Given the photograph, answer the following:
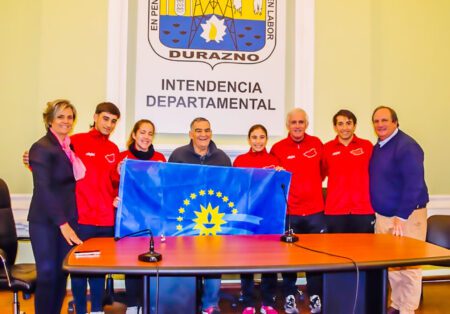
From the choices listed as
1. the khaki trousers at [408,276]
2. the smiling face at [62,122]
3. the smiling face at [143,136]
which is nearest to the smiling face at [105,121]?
the smiling face at [143,136]

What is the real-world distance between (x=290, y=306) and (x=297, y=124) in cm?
162

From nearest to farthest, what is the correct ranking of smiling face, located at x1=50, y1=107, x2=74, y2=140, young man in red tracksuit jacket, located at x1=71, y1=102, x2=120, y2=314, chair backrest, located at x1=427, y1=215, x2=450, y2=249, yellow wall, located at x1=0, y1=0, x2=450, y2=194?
smiling face, located at x1=50, y1=107, x2=74, y2=140, young man in red tracksuit jacket, located at x1=71, y1=102, x2=120, y2=314, chair backrest, located at x1=427, y1=215, x2=450, y2=249, yellow wall, located at x1=0, y1=0, x2=450, y2=194

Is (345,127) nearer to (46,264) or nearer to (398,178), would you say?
(398,178)

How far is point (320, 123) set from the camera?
498 cm

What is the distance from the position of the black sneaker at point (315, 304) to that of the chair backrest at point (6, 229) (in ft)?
8.36

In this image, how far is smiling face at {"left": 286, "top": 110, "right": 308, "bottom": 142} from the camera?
400 centimetres

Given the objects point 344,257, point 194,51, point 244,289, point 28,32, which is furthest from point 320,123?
point 28,32

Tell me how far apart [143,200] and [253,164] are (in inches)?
47.0

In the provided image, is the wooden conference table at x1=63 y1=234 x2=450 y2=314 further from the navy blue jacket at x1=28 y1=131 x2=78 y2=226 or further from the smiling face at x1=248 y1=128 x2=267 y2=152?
the smiling face at x1=248 y1=128 x2=267 y2=152

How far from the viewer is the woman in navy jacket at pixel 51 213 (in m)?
2.95

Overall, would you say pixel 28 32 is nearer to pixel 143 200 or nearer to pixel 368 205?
pixel 143 200

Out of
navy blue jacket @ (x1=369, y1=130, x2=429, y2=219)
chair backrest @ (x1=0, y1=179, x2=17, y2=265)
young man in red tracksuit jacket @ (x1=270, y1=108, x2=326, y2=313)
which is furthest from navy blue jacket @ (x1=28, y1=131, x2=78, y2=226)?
navy blue jacket @ (x1=369, y1=130, x2=429, y2=219)

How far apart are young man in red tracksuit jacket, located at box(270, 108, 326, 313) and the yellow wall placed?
97 cm

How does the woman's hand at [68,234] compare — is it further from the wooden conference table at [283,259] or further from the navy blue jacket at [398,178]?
the navy blue jacket at [398,178]
